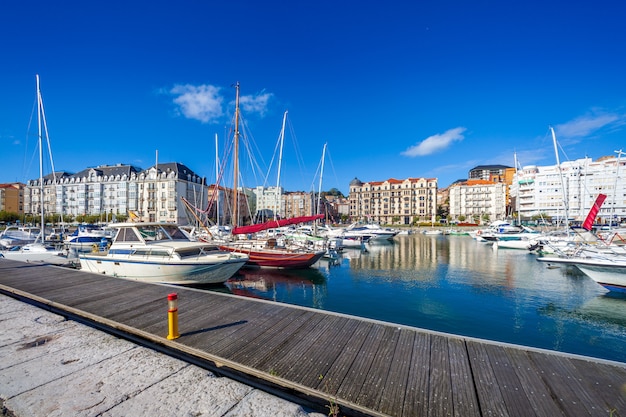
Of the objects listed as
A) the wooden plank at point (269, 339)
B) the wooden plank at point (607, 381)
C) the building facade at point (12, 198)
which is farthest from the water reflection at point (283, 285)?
the building facade at point (12, 198)

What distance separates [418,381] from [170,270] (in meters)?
13.8

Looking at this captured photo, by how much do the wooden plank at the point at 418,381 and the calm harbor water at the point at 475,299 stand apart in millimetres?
6325

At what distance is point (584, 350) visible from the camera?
9375 mm

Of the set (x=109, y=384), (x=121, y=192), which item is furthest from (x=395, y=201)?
(x=109, y=384)

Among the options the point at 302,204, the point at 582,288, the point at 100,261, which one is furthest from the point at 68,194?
the point at 582,288

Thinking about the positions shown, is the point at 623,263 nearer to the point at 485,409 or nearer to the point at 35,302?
the point at 485,409

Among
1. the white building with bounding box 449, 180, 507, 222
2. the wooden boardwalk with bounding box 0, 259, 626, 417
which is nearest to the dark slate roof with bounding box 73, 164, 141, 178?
the wooden boardwalk with bounding box 0, 259, 626, 417

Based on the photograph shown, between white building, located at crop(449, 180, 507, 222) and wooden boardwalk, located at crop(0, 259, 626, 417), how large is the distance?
125 m

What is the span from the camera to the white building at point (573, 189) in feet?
310

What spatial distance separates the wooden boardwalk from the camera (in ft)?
13.6

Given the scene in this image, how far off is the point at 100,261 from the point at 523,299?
24.7 meters

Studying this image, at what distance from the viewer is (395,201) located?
12794 centimetres

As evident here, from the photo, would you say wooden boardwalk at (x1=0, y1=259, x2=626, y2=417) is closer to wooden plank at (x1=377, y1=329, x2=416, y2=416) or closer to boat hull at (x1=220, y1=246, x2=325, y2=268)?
wooden plank at (x1=377, y1=329, x2=416, y2=416)

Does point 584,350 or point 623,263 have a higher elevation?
point 623,263
